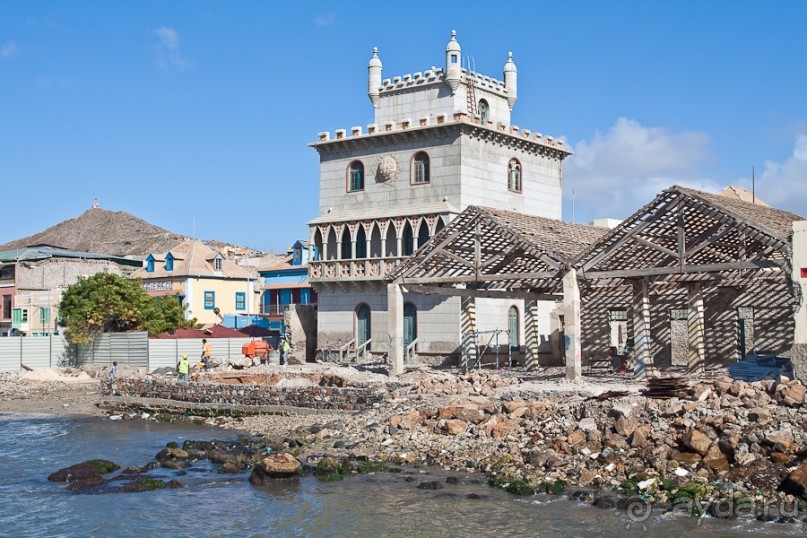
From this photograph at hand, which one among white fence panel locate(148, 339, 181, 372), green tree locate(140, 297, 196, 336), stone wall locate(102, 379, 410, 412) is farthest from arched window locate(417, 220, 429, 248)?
green tree locate(140, 297, 196, 336)

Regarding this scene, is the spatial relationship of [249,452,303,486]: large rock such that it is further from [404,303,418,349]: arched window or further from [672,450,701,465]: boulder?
[404,303,418,349]: arched window

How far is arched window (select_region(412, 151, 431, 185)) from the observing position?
132 feet

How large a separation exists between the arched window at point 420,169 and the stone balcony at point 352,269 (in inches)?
136

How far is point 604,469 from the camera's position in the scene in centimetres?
1925

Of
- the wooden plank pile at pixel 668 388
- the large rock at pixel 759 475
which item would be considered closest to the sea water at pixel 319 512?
the large rock at pixel 759 475

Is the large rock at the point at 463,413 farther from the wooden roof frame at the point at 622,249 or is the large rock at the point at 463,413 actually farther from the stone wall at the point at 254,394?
the wooden roof frame at the point at 622,249

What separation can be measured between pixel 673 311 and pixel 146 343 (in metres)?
24.0

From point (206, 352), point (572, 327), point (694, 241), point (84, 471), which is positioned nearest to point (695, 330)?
point (694, 241)

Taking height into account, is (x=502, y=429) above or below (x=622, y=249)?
below

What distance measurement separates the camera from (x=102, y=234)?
123m

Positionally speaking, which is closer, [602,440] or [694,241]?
[602,440]

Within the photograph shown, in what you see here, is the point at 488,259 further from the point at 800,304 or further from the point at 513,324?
the point at 513,324

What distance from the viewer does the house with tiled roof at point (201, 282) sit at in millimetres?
60000

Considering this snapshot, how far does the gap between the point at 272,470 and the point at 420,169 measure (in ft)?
72.0
